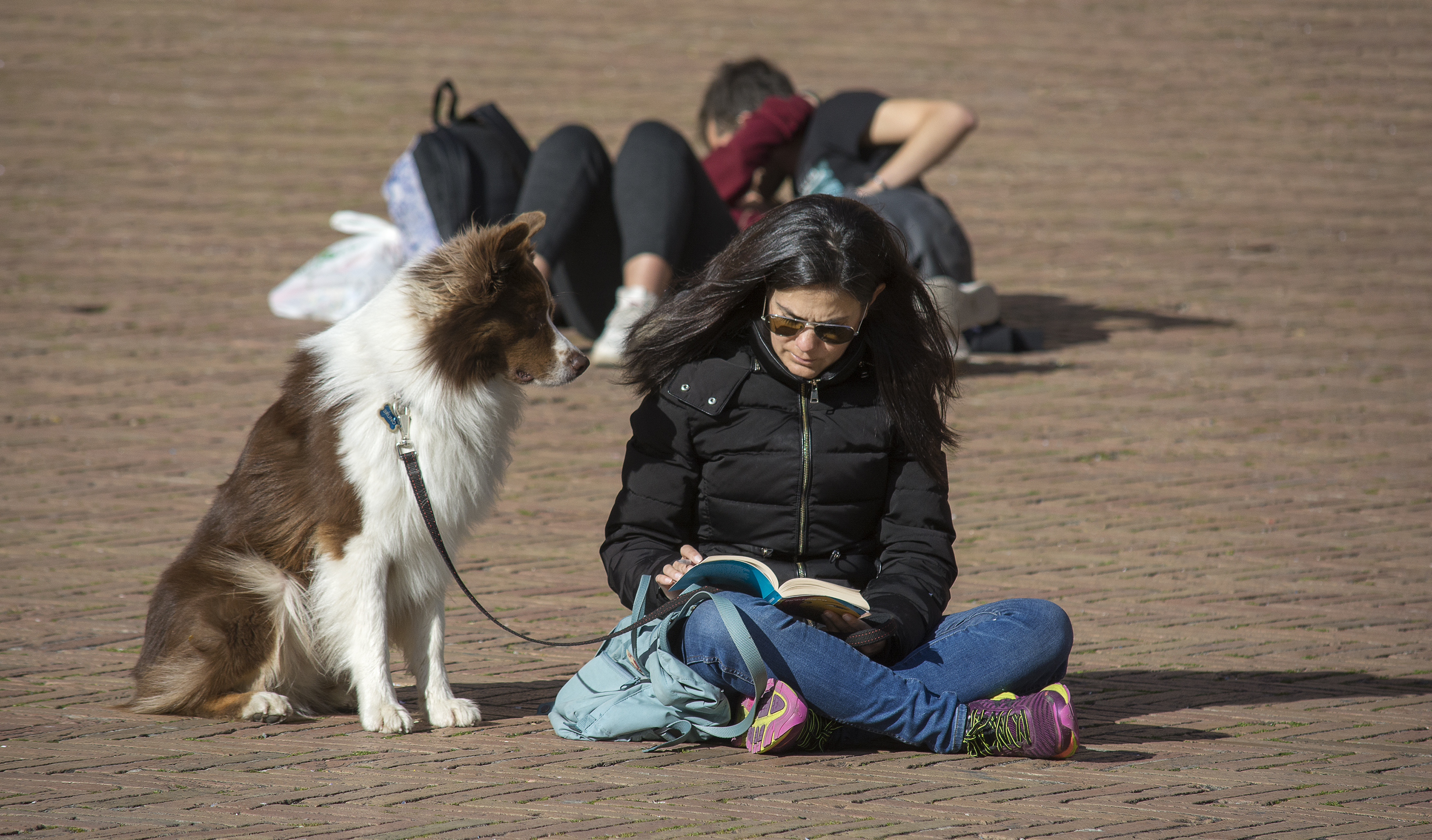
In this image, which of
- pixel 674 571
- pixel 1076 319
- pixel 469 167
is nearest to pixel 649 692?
pixel 674 571

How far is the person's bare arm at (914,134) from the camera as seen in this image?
9.20 m

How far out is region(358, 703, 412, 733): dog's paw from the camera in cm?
401

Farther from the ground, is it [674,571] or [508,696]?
[674,571]

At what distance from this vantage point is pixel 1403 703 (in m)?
4.52

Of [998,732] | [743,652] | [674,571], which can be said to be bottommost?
[998,732]

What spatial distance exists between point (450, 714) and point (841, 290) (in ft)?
5.72

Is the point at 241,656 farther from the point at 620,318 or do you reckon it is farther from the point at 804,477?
the point at 620,318

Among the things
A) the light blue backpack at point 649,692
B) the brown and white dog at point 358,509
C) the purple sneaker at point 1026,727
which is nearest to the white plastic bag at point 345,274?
the brown and white dog at point 358,509

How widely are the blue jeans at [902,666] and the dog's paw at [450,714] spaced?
2.38 ft

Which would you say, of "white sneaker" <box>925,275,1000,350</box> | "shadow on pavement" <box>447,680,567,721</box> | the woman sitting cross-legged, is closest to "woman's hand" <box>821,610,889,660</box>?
the woman sitting cross-legged

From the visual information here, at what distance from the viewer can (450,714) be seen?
161 inches

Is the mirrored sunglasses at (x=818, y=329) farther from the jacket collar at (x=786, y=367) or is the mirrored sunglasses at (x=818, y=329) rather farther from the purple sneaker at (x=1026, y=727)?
the purple sneaker at (x=1026, y=727)

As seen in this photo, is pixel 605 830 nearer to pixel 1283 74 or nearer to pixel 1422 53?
pixel 1283 74

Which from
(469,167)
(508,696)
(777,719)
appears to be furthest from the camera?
A: (469,167)
